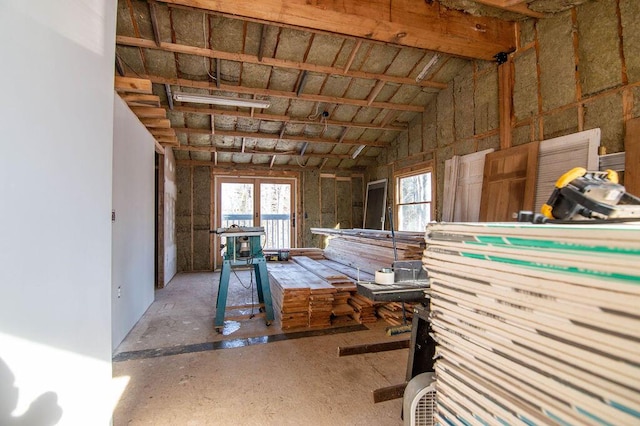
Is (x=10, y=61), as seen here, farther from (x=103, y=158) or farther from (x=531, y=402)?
(x=531, y=402)

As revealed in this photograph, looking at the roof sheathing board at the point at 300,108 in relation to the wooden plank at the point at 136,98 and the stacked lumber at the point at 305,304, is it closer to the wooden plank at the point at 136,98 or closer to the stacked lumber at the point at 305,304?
the wooden plank at the point at 136,98

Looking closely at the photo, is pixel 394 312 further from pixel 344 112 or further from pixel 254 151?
pixel 254 151

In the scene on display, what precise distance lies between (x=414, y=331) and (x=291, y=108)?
5814 mm

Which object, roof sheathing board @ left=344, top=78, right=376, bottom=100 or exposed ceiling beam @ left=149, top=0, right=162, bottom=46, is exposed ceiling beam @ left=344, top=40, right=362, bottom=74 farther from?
exposed ceiling beam @ left=149, top=0, right=162, bottom=46

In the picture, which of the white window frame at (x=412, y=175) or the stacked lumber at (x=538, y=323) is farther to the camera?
the white window frame at (x=412, y=175)

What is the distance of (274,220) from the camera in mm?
9102

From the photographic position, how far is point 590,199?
122 cm

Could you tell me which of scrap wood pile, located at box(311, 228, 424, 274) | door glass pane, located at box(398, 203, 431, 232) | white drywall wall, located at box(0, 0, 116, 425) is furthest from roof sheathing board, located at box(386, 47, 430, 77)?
white drywall wall, located at box(0, 0, 116, 425)

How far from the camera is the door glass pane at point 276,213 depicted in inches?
356

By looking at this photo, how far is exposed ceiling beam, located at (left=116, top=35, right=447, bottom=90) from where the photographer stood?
14.1ft

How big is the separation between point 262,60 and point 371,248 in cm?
351

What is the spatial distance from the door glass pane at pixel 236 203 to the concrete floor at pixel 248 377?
4.93 metres

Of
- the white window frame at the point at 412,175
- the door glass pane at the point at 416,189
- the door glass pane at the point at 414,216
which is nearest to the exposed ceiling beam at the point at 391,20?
the white window frame at the point at 412,175

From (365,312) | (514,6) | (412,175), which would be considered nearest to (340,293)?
(365,312)
